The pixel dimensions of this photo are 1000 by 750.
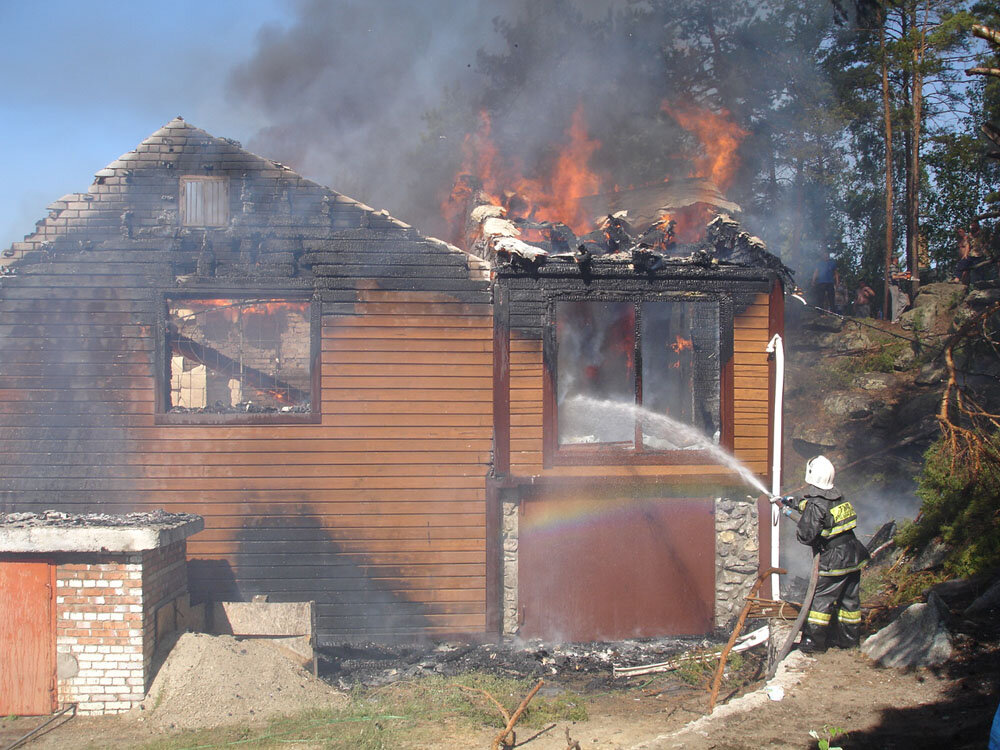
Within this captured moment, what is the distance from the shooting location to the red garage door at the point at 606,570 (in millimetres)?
9938

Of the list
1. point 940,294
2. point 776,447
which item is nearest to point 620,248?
point 776,447

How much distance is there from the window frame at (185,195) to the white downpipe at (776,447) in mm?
7454

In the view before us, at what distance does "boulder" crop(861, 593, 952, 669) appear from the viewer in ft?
20.5

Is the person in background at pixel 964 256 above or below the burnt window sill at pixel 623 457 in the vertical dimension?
above

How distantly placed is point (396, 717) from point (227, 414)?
457 cm

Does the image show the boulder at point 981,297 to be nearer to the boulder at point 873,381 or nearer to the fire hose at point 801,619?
the boulder at point 873,381

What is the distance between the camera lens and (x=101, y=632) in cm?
723

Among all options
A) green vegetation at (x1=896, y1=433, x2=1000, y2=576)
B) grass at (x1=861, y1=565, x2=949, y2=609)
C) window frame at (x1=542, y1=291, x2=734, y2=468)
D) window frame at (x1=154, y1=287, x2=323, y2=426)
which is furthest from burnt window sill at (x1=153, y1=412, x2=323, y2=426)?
green vegetation at (x1=896, y1=433, x2=1000, y2=576)

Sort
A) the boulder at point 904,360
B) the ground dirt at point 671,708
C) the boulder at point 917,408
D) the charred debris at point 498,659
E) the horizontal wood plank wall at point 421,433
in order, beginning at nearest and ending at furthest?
the ground dirt at point 671,708 < the charred debris at point 498,659 < the horizontal wood plank wall at point 421,433 < the boulder at point 917,408 < the boulder at point 904,360

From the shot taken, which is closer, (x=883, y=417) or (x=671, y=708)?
(x=671, y=708)

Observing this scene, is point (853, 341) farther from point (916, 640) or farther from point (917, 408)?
point (916, 640)

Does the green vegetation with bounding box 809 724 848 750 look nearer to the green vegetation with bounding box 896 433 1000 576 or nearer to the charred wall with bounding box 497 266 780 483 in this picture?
the green vegetation with bounding box 896 433 1000 576

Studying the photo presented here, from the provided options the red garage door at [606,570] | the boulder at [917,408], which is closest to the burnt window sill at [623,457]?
the red garage door at [606,570]

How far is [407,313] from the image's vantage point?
1004 cm
